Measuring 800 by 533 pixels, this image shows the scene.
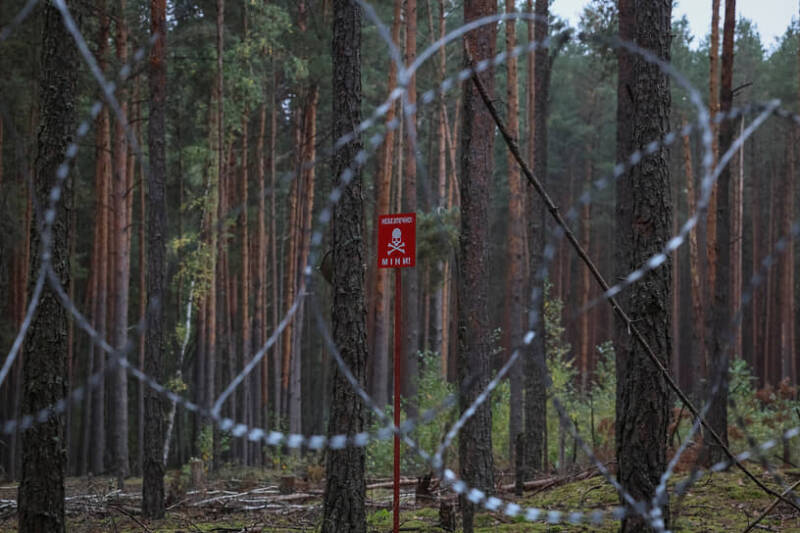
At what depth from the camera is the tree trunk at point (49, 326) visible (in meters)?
5.61

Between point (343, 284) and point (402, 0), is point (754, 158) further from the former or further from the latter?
point (343, 284)

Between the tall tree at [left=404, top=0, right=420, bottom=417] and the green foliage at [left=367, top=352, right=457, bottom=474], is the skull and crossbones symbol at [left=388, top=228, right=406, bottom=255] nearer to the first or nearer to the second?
the green foliage at [left=367, top=352, right=457, bottom=474]

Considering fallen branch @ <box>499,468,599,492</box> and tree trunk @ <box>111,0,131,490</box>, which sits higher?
tree trunk @ <box>111,0,131,490</box>

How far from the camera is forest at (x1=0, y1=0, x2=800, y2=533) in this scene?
566cm

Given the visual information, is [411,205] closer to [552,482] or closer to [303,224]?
[303,224]

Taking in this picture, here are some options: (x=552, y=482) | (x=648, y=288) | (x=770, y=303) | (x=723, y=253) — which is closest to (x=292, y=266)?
(x=552, y=482)

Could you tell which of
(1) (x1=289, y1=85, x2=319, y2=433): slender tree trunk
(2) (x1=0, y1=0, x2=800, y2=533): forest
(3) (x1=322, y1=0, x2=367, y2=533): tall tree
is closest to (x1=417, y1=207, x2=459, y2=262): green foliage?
(2) (x1=0, y1=0, x2=800, y2=533): forest

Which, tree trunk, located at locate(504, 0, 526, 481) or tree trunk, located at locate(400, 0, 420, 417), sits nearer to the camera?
tree trunk, located at locate(504, 0, 526, 481)

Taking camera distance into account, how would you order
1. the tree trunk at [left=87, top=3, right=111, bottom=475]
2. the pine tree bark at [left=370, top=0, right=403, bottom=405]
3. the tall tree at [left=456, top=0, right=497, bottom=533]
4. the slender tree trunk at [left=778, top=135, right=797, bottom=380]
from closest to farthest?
the tall tree at [left=456, top=0, right=497, bottom=533] < the pine tree bark at [left=370, top=0, right=403, bottom=405] < the tree trunk at [left=87, top=3, right=111, bottom=475] < the slender tree trunk at [left=778, top=135, right=797, bottom=380]

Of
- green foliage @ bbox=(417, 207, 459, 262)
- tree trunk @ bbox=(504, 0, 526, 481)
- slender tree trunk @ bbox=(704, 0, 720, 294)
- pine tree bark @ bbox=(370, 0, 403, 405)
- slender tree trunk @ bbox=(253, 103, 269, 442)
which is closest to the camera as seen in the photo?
slender tree trunk @ bbox=(704, 0, 720, 294)

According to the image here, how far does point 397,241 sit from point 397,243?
0.6 inches

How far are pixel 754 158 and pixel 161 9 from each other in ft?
96.0

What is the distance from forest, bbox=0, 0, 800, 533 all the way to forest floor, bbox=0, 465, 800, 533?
62 millimetres

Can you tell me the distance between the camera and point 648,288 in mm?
5977
